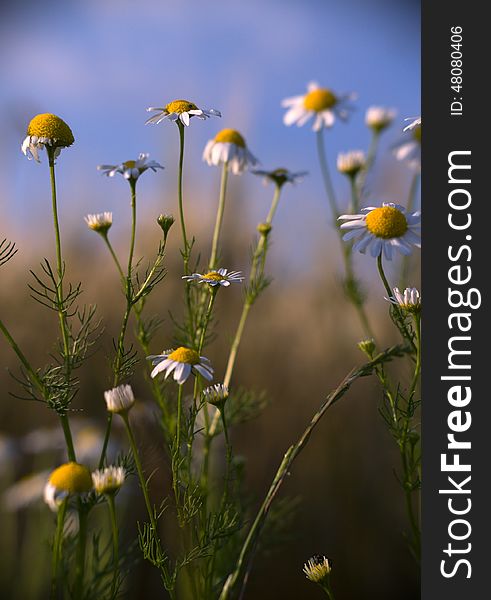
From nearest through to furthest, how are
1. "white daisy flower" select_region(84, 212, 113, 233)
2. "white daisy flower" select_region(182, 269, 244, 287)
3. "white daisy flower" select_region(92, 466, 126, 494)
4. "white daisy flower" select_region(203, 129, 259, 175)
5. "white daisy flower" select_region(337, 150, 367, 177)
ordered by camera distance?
"white daisy flower" select_region(92, 466, 126, 494)
"white daisy flower" select_region(182, 269, 244, 287)
"white daisy flower" select_region(84, 212, 113, 233)
"white daisy flower" select_region(203, 129, 259, 175)
"white daisy flower" select_region(337, 150, 367, 177)

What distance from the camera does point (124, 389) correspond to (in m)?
0.82

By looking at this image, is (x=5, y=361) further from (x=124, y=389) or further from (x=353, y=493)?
(x=124, y=389)

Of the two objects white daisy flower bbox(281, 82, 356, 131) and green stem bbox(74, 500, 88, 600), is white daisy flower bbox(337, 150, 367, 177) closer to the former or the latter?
white daisy flower bbox(281, 82, 356, 131)

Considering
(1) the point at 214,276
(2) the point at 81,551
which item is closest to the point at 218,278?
(1) the point at 214,276

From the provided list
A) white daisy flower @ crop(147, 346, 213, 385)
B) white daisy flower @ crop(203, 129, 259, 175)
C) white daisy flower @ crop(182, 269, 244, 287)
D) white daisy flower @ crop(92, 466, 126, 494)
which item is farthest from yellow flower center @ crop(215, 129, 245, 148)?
white daisy flower @ crop(92, 466, 126, 494)

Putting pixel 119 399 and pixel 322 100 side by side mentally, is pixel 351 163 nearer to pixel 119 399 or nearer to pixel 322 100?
pixel 322 100

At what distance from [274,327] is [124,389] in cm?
158

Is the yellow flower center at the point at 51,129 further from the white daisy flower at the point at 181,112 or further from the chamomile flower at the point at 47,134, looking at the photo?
the white daisy flower at the point at 181,112

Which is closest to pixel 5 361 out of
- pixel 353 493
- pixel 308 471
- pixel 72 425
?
pixel 72 425

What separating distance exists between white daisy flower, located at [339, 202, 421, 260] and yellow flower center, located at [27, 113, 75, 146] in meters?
0.34

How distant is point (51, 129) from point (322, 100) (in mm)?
814

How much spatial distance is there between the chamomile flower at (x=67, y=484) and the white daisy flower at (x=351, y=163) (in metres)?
0.89

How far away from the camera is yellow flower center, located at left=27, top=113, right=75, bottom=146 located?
0.85m

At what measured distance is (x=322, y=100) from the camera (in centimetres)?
153
